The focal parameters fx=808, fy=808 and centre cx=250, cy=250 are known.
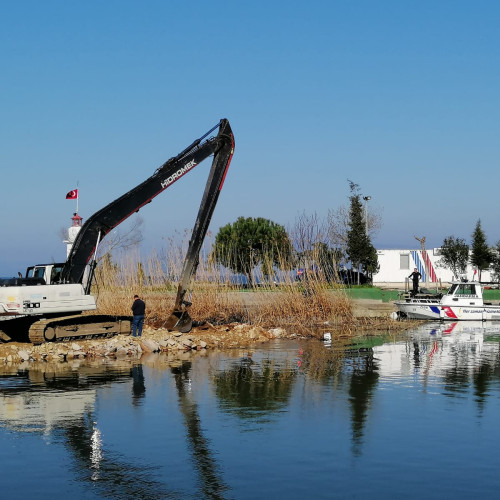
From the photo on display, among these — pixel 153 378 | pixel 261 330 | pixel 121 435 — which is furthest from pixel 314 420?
pixel 261 330

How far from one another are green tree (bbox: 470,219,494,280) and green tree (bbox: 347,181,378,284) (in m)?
8.40

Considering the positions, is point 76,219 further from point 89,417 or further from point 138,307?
point 89,417

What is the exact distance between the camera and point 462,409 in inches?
552

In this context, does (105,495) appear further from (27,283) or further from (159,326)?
(159,326)

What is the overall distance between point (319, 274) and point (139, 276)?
23.1 feet

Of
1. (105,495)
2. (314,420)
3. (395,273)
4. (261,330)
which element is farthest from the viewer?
(395,273)

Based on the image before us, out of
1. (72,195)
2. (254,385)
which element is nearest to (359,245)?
(72,195)

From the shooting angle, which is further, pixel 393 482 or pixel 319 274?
pixel 319 274

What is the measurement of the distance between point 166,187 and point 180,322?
15.0ft

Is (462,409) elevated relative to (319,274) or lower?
lower

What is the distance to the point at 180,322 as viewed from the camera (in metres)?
27.3

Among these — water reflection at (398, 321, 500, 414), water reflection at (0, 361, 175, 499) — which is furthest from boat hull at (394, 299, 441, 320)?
water reflection at (0, 361, 175, 499)

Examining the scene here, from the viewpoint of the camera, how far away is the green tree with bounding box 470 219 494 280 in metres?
68.2

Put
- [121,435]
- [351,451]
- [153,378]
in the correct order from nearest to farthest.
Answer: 1. [351,451]
2. [121,435]
3. [153,378]
